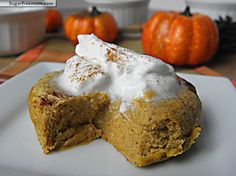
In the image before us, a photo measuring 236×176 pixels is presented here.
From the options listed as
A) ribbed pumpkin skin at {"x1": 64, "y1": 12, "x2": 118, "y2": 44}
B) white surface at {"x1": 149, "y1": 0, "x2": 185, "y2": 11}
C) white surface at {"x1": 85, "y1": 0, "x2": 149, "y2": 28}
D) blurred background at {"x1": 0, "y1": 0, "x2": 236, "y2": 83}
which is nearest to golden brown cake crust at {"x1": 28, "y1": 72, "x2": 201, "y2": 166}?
blurred background at {"x1": 0, "y1": 0, "x2": 236, "y2": 83}

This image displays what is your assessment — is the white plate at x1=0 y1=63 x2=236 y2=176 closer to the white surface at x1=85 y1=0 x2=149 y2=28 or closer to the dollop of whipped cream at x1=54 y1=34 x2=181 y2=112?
the dollop of whipped cream at x1=54 y1=34 x2=181 y2=112

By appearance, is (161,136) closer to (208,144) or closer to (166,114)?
(166,114)

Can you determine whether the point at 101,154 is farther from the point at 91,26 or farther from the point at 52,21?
the point at 52,21

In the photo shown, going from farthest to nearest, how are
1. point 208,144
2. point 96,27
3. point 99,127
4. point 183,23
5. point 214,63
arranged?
point 96,27, point 214,63, point 183,23, point 99,127, point 208,144

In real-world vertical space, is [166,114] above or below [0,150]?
above

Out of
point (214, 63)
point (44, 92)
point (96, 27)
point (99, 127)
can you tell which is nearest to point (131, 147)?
point (99, 127)

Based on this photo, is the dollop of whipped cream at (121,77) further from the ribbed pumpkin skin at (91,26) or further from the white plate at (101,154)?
the ribbed pumpkin skin at (91,26)

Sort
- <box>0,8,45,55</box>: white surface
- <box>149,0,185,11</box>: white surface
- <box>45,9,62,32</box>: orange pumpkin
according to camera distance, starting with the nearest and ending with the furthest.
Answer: <box>0,8,45,55</box>: white surface, <box>45,9,62,32</box>: orange pumpkin, <box>149,0,185,11</box>: white surface

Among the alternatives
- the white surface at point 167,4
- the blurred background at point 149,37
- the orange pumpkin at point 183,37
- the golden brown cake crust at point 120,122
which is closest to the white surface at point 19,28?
the blurred background at point 149,37
